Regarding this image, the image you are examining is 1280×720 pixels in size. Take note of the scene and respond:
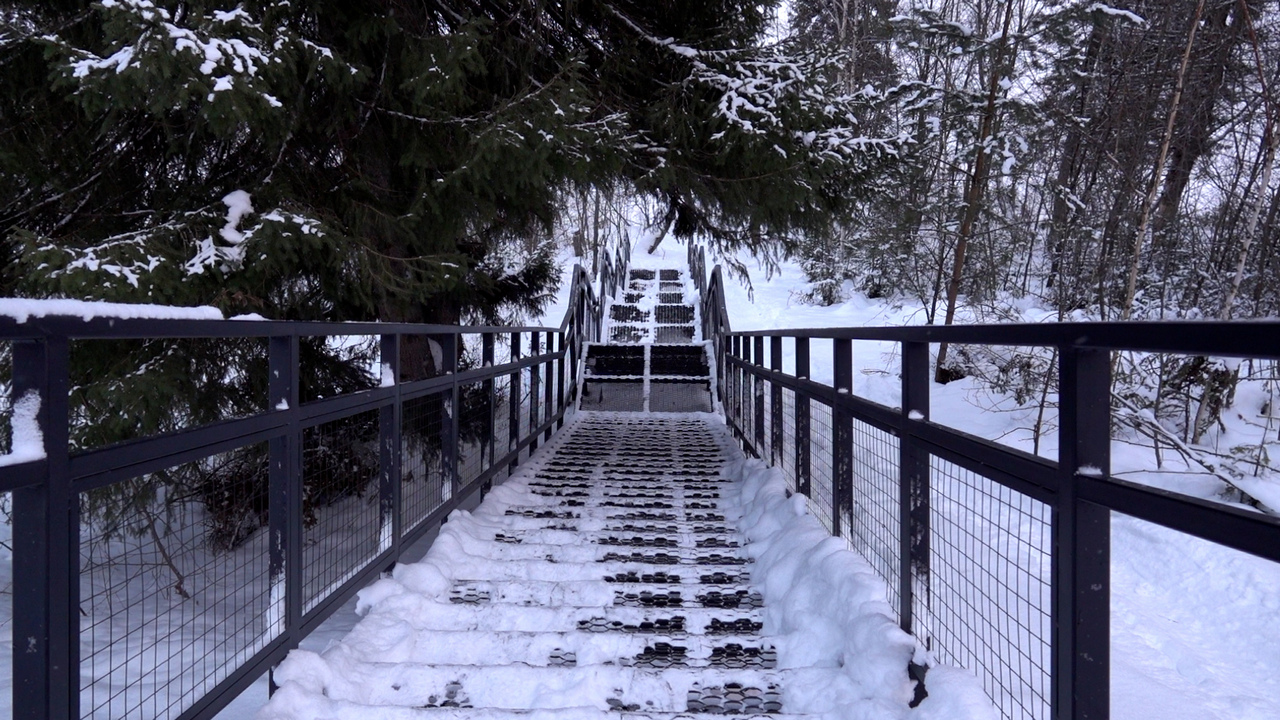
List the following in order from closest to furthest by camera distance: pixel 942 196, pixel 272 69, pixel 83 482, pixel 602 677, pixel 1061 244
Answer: pixel 83 482 → pixel 602 677 → pixel 272 69 → pixel 1061 244 → pixel 942 196

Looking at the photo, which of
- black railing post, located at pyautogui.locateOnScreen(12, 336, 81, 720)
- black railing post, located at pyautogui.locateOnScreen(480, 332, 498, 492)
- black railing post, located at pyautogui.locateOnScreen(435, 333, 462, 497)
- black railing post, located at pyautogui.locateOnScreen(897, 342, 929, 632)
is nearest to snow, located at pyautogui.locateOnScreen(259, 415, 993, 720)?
black railing post, located at pyautogui.locateOnScreen(897, 342, 929, 632)

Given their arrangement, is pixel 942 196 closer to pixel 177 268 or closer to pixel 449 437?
pixel 449 437

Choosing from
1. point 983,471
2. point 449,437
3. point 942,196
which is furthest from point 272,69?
point 942,196

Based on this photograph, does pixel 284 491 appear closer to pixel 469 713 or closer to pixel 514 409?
pixel 469 713

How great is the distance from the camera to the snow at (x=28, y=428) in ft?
5.32

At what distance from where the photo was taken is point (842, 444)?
366 cm

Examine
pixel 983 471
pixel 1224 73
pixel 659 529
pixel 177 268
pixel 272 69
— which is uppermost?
pixel 1224 73

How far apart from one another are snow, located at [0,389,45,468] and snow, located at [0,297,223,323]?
15cm

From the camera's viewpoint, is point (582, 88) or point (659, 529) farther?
point (582, 88)

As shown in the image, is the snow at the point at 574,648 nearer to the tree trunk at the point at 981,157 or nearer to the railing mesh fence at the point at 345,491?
the railing mesh fence at the point at 345,491

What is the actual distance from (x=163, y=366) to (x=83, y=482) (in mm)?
3207

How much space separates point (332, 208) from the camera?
18.4 feet

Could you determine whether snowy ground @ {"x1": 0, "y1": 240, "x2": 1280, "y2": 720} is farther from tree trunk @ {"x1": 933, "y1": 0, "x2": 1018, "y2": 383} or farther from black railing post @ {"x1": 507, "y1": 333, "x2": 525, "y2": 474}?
tree trunk @ {"x1": 933, "y1": 0, "x2": 1018, "y2": 383}

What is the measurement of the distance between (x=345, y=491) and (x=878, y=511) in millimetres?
2629
